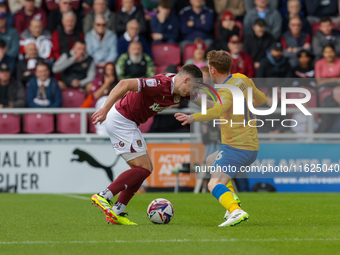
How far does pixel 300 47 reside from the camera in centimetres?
1395

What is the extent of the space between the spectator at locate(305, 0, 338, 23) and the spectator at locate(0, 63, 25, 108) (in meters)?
8.21

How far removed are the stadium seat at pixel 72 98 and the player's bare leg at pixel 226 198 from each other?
737 cm

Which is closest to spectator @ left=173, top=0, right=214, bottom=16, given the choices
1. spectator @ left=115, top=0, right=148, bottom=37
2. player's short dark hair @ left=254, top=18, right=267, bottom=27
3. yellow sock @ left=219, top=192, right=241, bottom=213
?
spectator @ left=115, top=0, right=148, bottom=37

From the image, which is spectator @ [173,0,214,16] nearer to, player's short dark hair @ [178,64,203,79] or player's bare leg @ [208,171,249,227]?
player's short dark hair @ [178,64,203,79]

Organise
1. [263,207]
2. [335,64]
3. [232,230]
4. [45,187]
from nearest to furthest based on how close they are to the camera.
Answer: [232,230], [263,207], [45,187], [335,64]

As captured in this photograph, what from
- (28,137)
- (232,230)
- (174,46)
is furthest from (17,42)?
(232,230)

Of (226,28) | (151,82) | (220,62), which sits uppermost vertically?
(226,28)

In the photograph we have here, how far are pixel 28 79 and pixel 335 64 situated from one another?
7.44 m

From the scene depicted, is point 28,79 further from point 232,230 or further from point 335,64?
point 232,230

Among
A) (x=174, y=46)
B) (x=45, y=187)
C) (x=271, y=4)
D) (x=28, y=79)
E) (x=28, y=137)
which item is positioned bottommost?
(x=45, y=187)

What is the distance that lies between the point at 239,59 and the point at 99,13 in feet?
12.8

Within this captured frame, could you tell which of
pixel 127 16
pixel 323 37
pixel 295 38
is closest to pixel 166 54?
pixel 127 16

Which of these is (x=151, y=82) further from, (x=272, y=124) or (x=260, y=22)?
(x=260, y=22)

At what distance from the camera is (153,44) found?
45.0 feet
